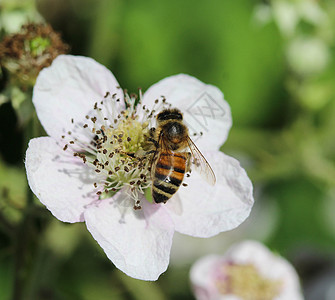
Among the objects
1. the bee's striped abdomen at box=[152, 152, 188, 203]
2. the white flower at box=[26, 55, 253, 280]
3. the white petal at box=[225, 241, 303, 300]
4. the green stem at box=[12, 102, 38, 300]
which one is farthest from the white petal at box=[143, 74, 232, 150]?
the white petal at box=[225, 241, 303, 300]

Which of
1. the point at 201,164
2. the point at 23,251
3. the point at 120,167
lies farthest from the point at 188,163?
the point at 23,251

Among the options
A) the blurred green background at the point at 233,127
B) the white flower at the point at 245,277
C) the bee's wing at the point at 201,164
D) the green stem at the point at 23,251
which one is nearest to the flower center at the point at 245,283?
the white flower at the point at 245,277

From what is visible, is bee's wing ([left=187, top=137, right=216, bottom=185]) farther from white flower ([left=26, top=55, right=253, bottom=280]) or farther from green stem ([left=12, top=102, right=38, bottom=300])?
green stem ([left=12, top=102, right=38, bottom=300])

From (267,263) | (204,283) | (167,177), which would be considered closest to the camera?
(167,177)

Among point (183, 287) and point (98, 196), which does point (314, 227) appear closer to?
point (183, 287)

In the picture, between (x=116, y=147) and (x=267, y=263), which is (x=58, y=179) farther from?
(x=267, y=263)

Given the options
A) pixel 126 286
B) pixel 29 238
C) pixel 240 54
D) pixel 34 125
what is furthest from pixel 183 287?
pixel 240 54
